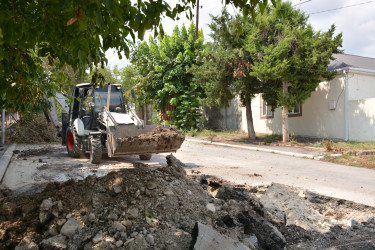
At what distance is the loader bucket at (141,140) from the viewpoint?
8.12 meters

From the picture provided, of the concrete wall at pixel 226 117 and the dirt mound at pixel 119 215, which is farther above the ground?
the concrete wall at pixel 226 117

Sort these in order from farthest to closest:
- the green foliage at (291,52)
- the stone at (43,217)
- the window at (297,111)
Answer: the window at (297,111) < the green foliage at (291,52) < the stone at (43,217)

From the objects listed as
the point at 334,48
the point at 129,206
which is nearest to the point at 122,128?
the point at 129,206

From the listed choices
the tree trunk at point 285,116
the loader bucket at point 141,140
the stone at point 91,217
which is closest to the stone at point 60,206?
the stone at point 91,217

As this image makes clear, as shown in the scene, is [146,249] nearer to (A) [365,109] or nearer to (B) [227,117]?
(A) [365,109]

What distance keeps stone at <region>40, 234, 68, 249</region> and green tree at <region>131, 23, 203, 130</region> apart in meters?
19.3

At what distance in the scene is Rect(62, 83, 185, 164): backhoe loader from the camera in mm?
8273

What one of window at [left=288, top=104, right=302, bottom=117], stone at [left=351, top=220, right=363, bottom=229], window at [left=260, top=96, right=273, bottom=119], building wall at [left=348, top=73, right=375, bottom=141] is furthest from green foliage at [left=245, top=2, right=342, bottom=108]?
stone at [left=351, top=220, right=363, bottom=229]

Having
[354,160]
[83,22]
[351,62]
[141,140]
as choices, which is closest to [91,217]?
[83,22]

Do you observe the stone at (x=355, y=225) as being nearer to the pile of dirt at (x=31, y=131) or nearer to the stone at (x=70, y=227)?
the stone at (x=70, y=227)

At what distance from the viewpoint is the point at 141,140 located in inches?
321

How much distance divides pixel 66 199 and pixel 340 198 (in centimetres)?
512

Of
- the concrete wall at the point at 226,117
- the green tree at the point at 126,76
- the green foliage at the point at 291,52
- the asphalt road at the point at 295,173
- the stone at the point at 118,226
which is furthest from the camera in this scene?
the green tree at the point at 126,76

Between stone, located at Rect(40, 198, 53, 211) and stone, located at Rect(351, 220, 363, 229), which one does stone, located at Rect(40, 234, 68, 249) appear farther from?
stone, located at Rect(351, 220, 363, 229)
